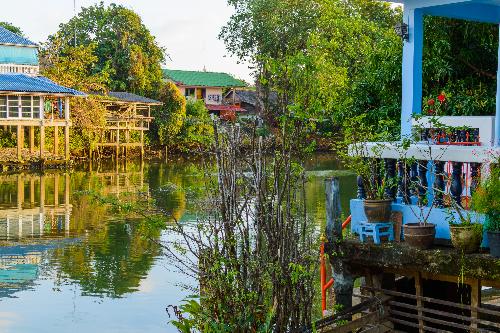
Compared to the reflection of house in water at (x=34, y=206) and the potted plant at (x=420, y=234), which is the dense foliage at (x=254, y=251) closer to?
the potted plant at (x=420, y=234)

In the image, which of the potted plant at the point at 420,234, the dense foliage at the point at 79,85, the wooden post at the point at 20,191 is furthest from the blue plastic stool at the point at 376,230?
the dense foliage at the point at 79,85

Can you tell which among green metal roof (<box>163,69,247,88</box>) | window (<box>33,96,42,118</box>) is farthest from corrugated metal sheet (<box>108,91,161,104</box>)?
green metal roof (<box>163,69,247,88</box>)

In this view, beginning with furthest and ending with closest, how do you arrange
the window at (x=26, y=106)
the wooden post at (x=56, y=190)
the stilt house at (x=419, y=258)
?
the window at (x=26, y=106) < the wooden post at (x=56, y=190) < the stilt house at (x=419, y=258)

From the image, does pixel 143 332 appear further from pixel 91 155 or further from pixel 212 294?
pixel 91 155

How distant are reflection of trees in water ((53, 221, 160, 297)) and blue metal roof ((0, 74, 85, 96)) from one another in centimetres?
2047

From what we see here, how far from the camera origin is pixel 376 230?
7543 millimetres

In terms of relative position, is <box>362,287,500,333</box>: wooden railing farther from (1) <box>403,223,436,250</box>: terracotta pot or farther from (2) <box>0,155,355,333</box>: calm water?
(2) <box>0,155,355,333</box>: calm water

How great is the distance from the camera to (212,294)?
6.88 m

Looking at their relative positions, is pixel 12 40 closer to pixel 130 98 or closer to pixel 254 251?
pixel 130 98

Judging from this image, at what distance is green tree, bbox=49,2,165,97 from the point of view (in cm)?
5206

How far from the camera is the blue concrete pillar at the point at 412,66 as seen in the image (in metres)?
9.12

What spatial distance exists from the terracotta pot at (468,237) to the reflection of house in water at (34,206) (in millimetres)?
14292

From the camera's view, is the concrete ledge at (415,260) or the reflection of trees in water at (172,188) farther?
the reflection of trees in water at (172,188)

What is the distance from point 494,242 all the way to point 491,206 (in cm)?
28
